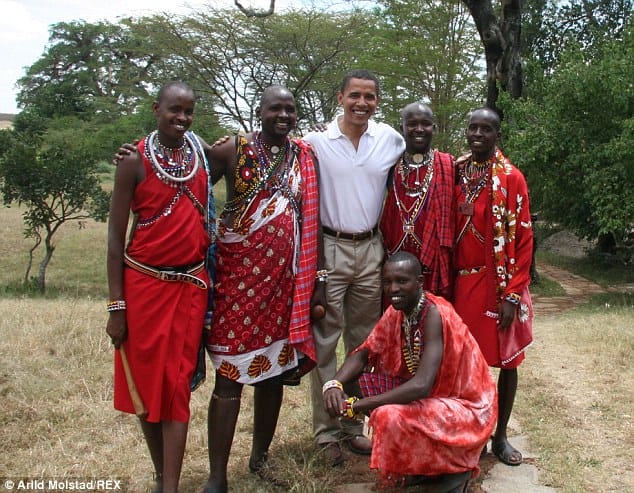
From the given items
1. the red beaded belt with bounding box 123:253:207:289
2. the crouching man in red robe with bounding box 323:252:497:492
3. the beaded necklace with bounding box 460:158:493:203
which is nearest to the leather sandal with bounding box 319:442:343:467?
the crouching man in red robe with bounding box 323:252:497:492

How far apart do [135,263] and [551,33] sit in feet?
51.3

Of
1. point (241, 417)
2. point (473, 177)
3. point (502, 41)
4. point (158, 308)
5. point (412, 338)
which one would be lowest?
point (241, 417)

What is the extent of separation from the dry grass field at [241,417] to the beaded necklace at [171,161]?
145cm

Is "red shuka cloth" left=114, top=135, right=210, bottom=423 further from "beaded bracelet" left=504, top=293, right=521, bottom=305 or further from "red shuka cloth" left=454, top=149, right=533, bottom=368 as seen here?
"beaded bracelet" left=504, top=293, right=521, bottom=305

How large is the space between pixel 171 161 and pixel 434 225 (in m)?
1.35

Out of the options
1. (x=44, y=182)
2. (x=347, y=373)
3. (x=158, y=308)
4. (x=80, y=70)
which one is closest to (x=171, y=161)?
(x=158, y=308)

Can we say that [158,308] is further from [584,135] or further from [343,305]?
[584,135]

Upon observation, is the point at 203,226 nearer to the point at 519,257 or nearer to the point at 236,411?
the point at 236,411

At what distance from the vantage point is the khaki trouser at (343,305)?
347 centimetres

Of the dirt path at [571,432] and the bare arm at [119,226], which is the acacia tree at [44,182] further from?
the bare arm at [119,226]

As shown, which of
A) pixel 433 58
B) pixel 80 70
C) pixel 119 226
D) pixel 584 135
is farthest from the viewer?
pixel 80 70

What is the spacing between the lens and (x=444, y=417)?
2.88 meters

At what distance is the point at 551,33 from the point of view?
639 inches

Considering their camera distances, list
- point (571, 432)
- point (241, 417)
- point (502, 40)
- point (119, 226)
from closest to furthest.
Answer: point (119, 226) → point (571, 432) → point (241, 417) → point (502, 40)
